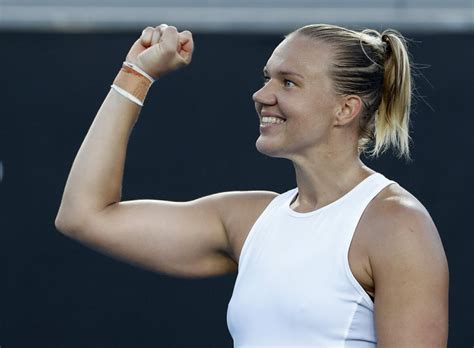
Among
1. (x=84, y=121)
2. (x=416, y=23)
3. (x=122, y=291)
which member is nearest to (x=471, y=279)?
(x=416, y=23)

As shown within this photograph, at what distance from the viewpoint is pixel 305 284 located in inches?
88.2

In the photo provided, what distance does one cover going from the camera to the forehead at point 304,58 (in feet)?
7.70

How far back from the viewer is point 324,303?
2.21 metres

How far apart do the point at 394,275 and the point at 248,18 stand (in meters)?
1.75

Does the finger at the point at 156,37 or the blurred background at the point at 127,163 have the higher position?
the finger at the point at 156,37

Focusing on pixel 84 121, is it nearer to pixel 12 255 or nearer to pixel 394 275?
pixel 12 255

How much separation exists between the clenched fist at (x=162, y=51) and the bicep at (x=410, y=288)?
0.64m

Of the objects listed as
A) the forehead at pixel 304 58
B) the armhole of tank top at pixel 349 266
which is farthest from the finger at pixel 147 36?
the armhole of tank top at pixel 349 266

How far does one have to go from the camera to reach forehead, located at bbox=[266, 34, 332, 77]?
7.70ft

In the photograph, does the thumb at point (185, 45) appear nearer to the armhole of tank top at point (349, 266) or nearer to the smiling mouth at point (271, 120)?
the smiling mouth at point (271, 120)

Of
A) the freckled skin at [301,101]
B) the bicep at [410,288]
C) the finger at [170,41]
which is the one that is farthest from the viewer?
the finger at [170,41]

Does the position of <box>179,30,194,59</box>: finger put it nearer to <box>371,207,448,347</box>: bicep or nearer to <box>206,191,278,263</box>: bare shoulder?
<box>206,191,278,263</box>: bare shoulder

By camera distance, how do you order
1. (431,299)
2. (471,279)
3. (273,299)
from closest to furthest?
(431,299)
(273,299)
(471,279)

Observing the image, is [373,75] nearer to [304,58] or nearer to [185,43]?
[304,58]
